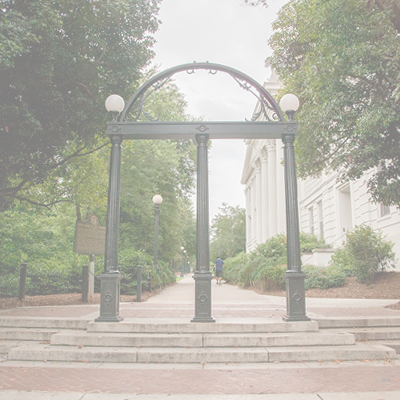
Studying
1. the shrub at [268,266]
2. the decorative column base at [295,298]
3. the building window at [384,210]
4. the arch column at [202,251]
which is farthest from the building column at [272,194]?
the decorative column base at [295,298]

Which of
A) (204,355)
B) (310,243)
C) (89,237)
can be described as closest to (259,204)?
(310,243)

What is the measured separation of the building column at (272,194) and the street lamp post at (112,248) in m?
27.5

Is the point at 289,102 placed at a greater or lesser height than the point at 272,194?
lesser

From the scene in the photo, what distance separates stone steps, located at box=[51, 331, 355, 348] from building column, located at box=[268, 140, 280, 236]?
2805cm

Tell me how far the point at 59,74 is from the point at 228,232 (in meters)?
51.1

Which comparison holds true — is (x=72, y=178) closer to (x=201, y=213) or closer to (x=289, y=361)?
(x=201, y=213)

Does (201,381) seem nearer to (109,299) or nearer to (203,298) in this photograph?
(203,298)

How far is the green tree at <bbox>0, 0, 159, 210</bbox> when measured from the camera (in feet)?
26.4

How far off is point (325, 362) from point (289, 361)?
1.65 ft

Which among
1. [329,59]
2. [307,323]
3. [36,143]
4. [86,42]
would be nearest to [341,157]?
[329,59]

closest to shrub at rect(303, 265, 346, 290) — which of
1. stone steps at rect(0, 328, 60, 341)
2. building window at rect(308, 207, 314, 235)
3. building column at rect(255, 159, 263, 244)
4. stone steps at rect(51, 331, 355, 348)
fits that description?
stone steps at rect(51, 331, 355, 348)

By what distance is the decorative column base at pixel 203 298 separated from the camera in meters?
6.46

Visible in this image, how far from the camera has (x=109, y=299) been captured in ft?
21.7

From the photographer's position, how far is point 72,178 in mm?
11586
